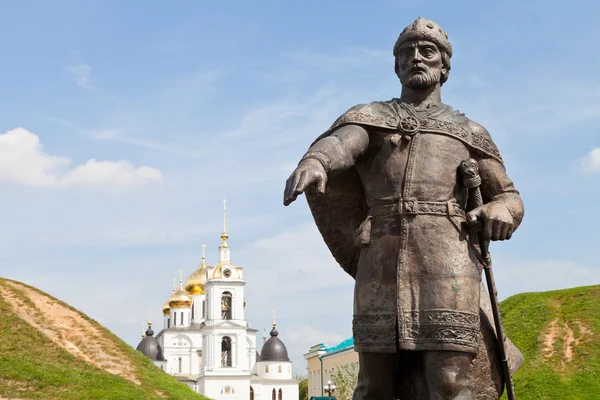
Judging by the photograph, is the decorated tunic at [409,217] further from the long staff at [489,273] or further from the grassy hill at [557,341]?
the grassy hill at [557,341]

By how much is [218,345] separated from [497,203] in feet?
234

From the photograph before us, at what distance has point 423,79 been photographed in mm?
4754

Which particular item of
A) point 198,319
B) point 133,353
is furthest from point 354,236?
point 198,319

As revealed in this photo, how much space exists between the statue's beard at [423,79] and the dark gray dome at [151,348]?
259 feet

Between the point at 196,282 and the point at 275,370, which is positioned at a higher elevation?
the point at 196,282

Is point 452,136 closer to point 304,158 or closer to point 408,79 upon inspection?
point 408,79

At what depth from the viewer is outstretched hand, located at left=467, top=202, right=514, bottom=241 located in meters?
4.45

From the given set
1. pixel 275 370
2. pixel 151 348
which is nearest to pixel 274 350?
pixel 275 370

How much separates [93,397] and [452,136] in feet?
46.1

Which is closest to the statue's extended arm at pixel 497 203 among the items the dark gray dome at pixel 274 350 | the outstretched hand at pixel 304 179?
the outstretched hand at pixel 304 179

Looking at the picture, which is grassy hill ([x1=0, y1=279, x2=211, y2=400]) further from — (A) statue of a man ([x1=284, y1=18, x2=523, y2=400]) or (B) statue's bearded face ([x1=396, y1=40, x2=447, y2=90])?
(B) statue's bearded face ([x1=396, y1=40, x2=447, y2=90])

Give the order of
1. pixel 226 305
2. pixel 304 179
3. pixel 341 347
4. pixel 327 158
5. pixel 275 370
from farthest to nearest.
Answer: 1. pixel 275 370
2. pixel 226 305
3. pixel 341 347
4. pixel 327 158
5. pixel 304 179

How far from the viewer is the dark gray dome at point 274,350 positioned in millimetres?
82125

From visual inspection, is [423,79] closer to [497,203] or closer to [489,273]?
[497,203]
